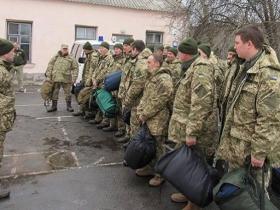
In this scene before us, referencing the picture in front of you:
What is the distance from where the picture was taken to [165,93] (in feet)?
17.2

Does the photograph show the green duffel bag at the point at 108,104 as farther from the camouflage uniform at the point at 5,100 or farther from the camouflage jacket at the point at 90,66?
the camouflage uniform at the point at 5,100

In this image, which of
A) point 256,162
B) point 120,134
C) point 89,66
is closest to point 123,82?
point 120,134

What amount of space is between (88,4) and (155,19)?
394 centimetres

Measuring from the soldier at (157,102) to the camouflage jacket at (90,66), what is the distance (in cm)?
408

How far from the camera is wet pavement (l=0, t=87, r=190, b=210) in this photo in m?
4.93

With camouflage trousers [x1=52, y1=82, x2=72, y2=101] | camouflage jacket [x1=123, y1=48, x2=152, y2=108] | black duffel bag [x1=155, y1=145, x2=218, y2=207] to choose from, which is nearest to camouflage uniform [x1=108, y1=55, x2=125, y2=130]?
camouflage jacket [x1=123, y1=48, x2=152, y2=108]

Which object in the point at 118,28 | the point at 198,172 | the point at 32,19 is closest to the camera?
the point at 198,172

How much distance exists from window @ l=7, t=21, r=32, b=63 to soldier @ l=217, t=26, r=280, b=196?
56.1 feet

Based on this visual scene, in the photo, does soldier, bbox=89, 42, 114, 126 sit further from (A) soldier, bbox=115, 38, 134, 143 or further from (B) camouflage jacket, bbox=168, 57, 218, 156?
(B) camouflage jacket, bbox=168, 57, 218, 156

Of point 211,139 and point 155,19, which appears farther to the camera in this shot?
point 155,19

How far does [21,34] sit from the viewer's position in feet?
63.7

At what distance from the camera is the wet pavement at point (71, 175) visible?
16.2ft

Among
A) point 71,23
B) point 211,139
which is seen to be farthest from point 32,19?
point 211,139

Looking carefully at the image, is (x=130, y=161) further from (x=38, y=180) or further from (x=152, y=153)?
(x=38, y=180)
